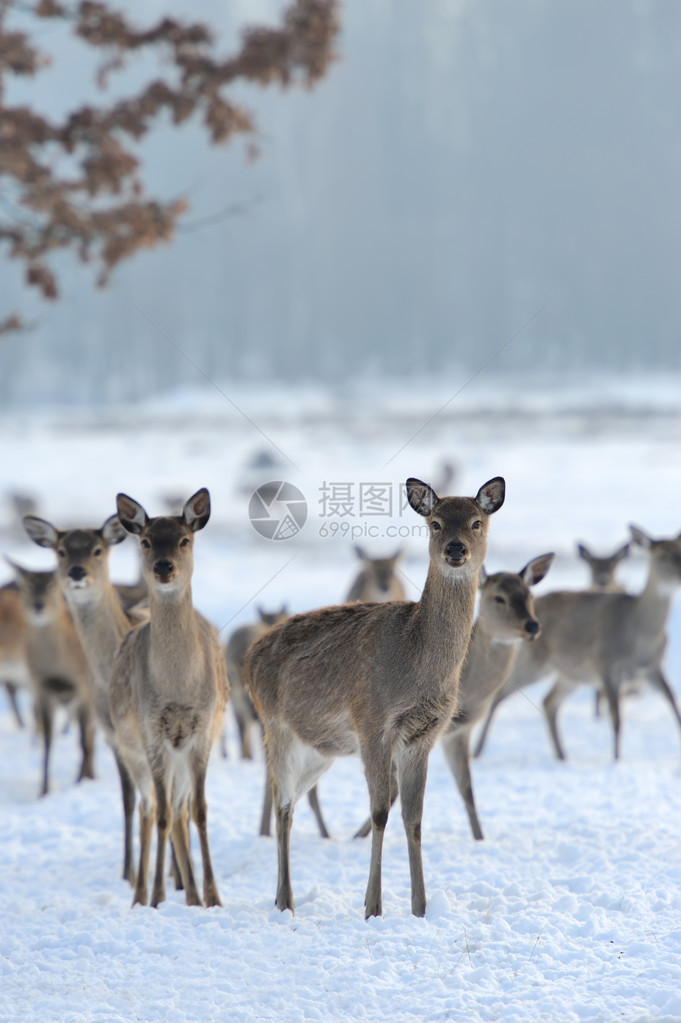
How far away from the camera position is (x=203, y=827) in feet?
17.9

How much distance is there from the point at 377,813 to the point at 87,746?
167 inches

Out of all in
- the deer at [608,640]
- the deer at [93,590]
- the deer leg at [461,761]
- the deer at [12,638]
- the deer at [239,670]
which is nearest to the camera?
the deer leg at [461,761]

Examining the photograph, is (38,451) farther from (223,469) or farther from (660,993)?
(660,993)

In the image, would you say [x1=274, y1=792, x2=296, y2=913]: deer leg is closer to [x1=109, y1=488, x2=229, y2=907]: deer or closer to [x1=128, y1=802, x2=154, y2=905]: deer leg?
[x1=109, y1=488, x2=229, y2=907]: deer

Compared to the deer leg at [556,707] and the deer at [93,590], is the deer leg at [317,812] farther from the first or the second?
the deer leg at [556,707]

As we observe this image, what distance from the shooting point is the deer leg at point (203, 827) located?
5.33m

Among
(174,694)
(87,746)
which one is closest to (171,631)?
(174,694)

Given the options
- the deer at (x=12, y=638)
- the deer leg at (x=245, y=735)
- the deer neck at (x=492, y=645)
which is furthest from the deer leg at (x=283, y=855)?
the deer at (x=12, y=638)

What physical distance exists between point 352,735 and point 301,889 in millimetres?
1086

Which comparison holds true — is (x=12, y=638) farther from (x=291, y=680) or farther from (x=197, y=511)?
(x=291, y=680)

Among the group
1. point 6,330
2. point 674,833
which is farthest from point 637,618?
point 6,330

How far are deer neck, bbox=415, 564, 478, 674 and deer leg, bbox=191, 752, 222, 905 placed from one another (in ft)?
4.55

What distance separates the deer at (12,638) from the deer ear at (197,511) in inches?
171

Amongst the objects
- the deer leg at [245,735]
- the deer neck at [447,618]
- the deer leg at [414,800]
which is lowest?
the deer leg at [245,735]
